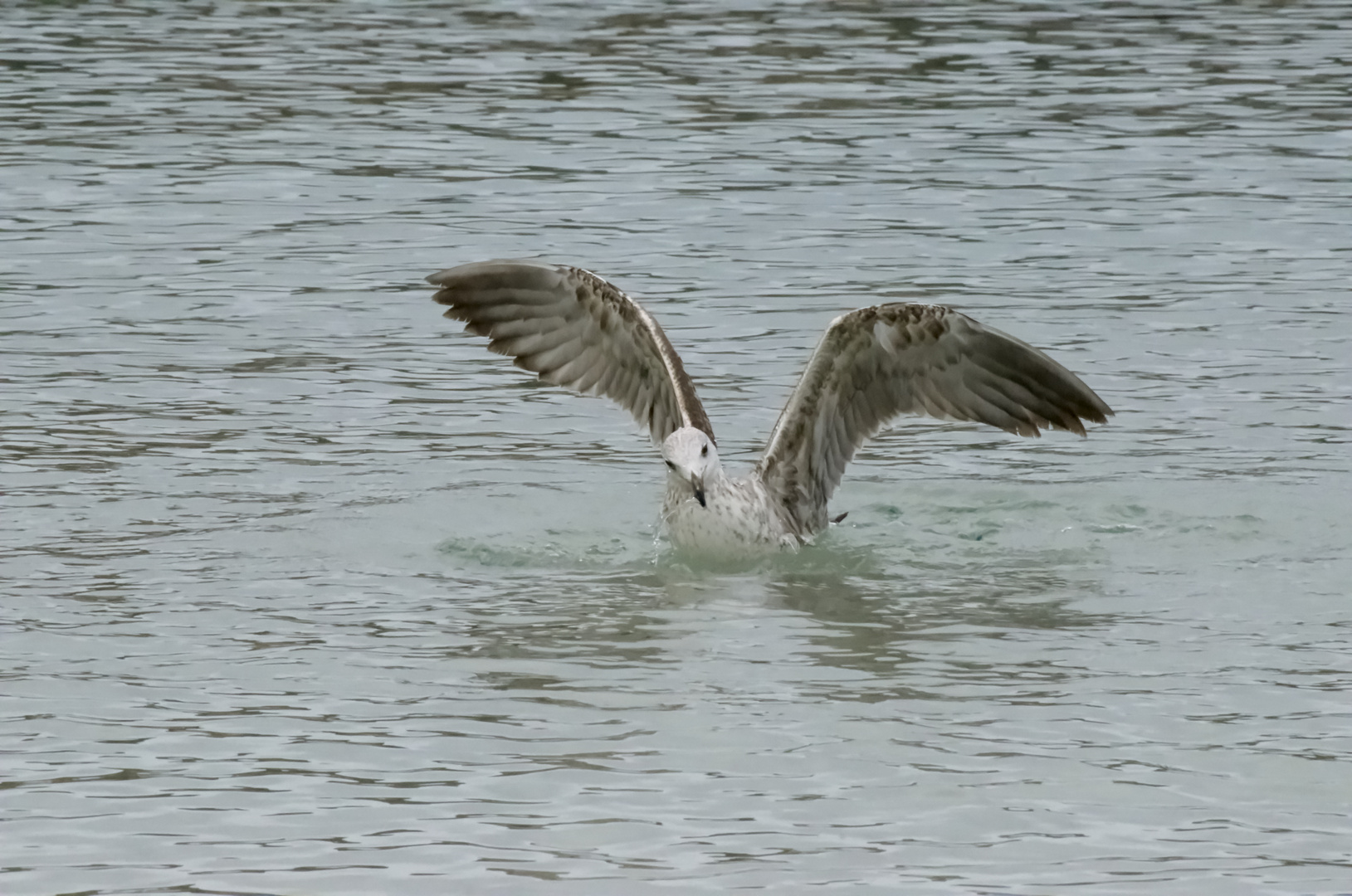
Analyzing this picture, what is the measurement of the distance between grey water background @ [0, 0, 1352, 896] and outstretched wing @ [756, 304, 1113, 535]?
46cm

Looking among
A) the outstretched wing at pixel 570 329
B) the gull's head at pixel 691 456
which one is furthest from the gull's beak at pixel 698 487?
the outstretched wing at pixel 570 329

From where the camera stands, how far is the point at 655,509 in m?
12.3

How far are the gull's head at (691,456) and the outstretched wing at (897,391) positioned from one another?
0.77 m

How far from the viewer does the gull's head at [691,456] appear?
10891 millimetres

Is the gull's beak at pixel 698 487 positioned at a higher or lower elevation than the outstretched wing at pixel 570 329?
lower

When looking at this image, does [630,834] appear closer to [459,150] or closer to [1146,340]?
[1146,340]

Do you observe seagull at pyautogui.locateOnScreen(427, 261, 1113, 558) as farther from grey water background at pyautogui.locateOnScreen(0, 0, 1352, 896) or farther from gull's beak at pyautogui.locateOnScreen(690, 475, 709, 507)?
grey water background at pyautogui.locateOnScreen(0, 0, 1352, 896)

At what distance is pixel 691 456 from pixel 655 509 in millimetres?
1389

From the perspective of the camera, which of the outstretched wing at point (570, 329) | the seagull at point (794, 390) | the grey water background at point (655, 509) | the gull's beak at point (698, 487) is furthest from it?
the outstretched wing at point (570, 329)

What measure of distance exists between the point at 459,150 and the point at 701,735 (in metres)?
14.7

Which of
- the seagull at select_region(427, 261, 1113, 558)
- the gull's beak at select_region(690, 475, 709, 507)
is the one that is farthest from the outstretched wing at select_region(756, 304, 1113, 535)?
the gull's beak at select_region(690, 475, 709, 507)

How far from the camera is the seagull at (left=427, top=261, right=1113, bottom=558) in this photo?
11.3 metres

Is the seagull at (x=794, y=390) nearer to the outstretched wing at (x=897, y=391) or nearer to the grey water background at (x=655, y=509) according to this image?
the outstretched wing at (x=897, y=391)

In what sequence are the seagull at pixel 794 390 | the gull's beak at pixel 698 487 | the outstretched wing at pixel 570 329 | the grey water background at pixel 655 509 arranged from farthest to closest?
the outstretched wing at pixel 570 329 < the seagull at pixel 794 390 < the gull's beak at pixel 698 487 < the grey water background at pixel 655 509
